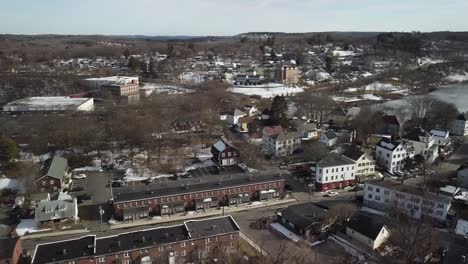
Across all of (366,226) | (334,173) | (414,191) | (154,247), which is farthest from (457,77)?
(154,247)

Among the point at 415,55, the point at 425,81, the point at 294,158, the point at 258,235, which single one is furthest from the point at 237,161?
the point at 415,55

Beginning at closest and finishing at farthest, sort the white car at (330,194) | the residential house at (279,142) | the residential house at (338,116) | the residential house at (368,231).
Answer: the residential house at (368,231), the white car at (330,194), the residential house at (279,142), the residential house at (338,116)

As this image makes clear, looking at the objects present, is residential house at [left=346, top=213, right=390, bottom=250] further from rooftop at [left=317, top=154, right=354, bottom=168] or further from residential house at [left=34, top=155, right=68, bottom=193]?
residential house at [left=34, top=155, right=68, bottom=193]

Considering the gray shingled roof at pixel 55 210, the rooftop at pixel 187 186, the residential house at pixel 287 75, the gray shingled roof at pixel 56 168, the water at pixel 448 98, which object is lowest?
the gray shingled roof at pixel 55 210

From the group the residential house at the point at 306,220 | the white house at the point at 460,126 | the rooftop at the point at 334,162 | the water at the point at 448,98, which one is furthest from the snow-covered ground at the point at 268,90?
the residential house at the point at 306,220

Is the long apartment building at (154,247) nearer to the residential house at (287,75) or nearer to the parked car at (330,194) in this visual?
the parked car at (330,194)

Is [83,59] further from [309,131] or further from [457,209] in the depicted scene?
[457,209]
